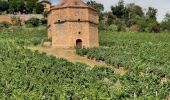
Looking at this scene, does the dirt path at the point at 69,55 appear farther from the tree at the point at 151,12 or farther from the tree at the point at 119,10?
the tree at the point at 151,12

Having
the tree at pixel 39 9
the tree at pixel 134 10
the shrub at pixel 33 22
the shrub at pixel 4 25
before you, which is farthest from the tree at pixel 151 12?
the shrub at pixel 4 25

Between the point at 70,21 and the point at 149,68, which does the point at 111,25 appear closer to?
the point at 70,21

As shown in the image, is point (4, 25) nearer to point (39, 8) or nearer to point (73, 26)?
point (39, 8)

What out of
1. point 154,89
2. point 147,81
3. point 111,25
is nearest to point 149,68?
point 147,81

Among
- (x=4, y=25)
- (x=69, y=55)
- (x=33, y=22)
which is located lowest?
(x=69, y=55)

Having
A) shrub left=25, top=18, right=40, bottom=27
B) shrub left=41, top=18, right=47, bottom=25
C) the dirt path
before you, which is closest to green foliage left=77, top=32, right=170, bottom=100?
the dirt path

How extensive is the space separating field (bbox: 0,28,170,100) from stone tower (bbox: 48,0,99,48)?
3966 mm

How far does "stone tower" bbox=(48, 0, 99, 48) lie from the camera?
4962 centimetres

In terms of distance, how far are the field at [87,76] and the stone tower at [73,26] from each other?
3966 millimetres

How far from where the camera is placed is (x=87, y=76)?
100.0 ft

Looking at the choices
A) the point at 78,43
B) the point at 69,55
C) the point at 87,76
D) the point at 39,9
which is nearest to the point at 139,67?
the point at 87,76

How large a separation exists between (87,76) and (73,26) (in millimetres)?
19950

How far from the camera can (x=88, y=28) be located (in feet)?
165

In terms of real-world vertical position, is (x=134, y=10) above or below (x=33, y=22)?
above
